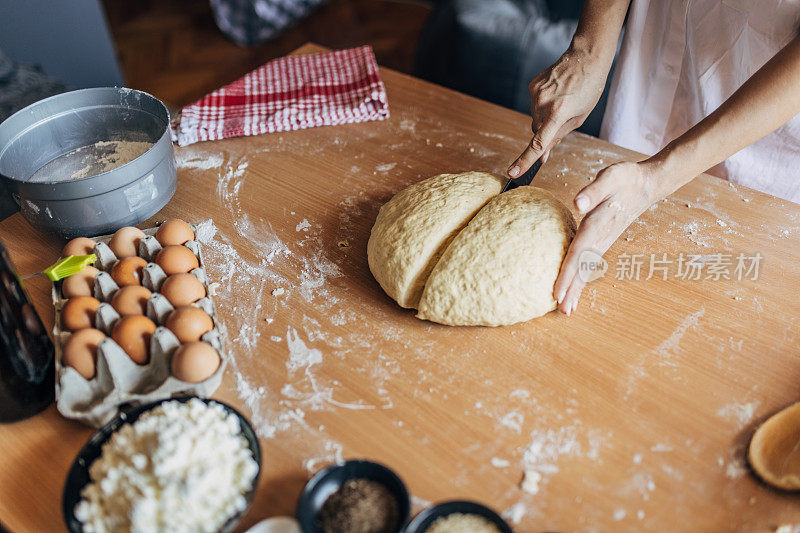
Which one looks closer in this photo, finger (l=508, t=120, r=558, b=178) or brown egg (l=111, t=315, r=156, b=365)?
brown egg (l=111, t=315, r=156, b=365)

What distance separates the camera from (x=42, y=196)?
1053 mm

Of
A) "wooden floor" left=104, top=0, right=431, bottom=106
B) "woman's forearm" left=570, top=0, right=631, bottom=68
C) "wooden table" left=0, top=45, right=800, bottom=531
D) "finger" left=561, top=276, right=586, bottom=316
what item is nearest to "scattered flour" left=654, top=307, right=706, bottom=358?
"wooden table" left=0, top=45, right=800, bottom=531

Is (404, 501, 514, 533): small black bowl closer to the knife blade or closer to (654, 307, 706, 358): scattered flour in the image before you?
(654, 307, 706, 358): scattered flour

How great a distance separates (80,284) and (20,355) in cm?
Result: 20

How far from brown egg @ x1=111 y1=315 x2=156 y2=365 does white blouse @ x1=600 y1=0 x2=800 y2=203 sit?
4.50ft

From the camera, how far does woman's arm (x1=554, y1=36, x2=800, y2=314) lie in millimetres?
972

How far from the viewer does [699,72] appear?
1420 mm

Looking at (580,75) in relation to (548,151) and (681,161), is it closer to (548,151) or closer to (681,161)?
(548,151)

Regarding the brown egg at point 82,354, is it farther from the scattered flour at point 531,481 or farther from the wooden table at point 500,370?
the scattered flour at point 531,481

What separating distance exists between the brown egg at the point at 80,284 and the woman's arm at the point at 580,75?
0.95 m

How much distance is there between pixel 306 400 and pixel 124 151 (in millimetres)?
753

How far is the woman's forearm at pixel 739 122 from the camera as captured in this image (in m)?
0.96

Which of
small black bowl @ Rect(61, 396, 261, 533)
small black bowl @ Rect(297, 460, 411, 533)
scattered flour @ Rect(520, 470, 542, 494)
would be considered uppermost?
small black bowl @ Rect(61, 396, 261, 533)

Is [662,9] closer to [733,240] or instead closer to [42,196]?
[733,240]
